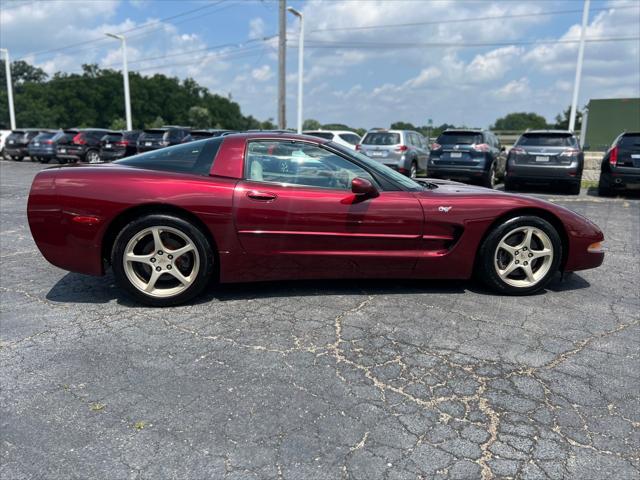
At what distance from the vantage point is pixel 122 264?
12.1ft

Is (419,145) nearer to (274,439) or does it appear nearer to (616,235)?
(616,235)

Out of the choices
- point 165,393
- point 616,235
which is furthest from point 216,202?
point 616,235

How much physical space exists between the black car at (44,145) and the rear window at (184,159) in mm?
20289

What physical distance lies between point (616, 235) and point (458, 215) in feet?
13.8

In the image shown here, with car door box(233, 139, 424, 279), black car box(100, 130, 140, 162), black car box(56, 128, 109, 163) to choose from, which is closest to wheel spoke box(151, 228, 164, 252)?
car door box(233, 139, 424, 279)

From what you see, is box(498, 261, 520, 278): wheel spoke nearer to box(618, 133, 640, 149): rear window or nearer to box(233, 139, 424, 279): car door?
box(233, 139, 424, 279): car door

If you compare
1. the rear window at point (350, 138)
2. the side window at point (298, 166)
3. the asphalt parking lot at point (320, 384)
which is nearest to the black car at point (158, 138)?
the rear window at point (350, 138)

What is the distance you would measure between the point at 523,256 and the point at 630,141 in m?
9.01

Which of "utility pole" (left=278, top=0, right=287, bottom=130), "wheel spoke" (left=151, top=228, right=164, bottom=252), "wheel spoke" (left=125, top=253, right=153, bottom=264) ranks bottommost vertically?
"wheel spoke" (left=125, top=253, right=153, bottom=264)

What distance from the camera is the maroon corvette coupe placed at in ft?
12.1

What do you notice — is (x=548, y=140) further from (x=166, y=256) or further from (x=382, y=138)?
(x=166, y=256)

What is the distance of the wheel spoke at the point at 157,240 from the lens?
3693 millimetres

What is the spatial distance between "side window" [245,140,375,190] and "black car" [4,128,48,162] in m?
24.1

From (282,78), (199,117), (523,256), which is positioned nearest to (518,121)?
(199,117)
